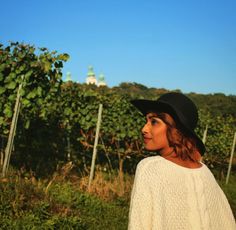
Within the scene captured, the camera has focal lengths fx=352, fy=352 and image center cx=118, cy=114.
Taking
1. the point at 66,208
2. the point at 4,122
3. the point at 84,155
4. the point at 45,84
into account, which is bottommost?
the point at 66,208

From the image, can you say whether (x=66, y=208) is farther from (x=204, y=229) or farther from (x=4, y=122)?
(x=204, y=229)

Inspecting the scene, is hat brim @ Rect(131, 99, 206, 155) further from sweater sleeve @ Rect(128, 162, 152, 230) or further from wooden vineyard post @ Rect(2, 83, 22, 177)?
wooden vineyard post @ Rect(2, 83, 22, 177)

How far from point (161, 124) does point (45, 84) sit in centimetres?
531

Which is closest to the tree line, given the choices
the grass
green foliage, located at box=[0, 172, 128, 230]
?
the grass

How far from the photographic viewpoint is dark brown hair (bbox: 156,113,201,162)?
1917 mm

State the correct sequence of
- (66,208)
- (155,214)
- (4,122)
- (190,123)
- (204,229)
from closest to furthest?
(155,214) < (204,229) < (190,123) < (66,208) < (4,122)

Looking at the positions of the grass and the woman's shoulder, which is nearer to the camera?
the woman's shoulder

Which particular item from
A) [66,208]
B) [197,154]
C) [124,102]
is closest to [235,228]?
[197,154]

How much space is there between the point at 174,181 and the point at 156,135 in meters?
0.30

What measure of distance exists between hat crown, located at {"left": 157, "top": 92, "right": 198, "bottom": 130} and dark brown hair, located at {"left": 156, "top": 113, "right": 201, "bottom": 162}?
5 cm

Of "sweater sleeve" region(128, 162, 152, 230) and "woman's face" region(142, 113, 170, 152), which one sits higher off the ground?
"woman's face" region(142, 113, 170, 152)

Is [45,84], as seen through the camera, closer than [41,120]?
Yes

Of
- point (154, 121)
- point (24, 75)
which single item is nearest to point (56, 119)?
point (24, 75)

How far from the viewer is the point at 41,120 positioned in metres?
8.14
